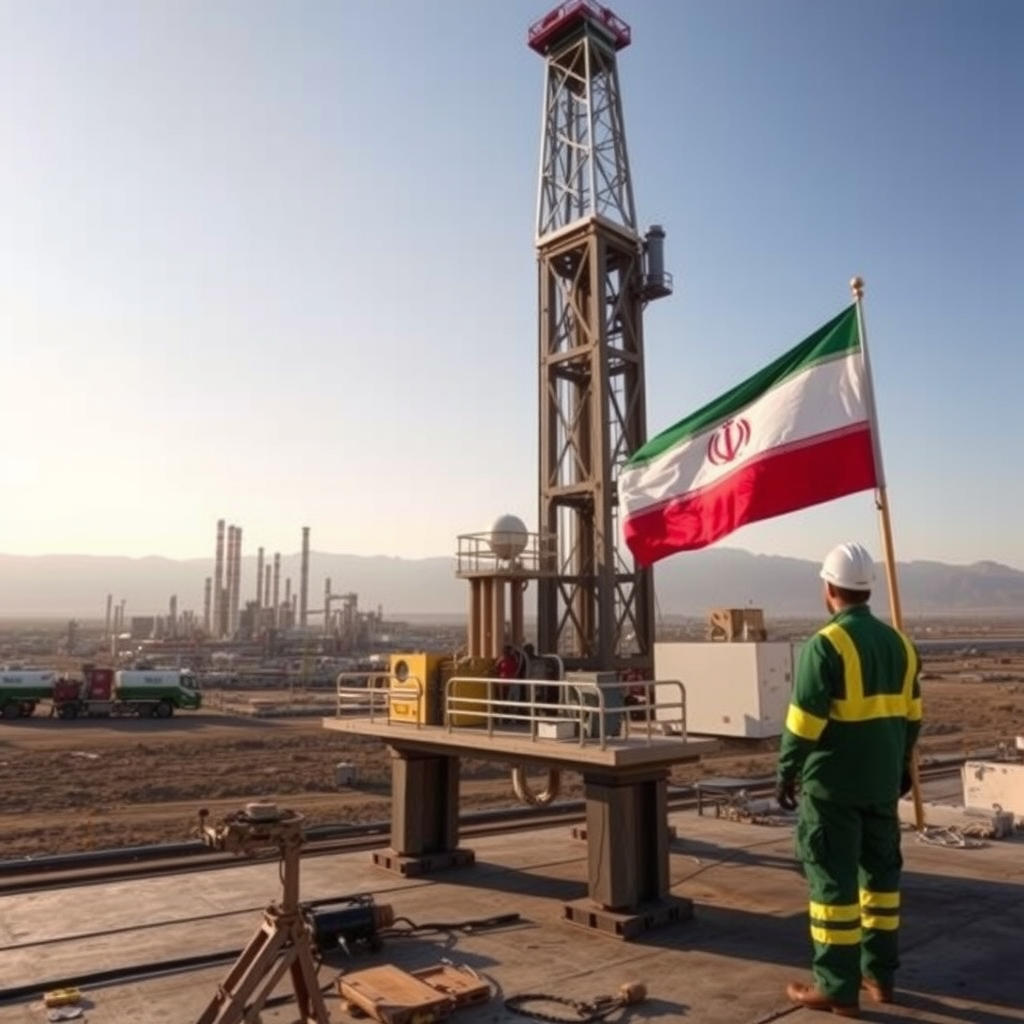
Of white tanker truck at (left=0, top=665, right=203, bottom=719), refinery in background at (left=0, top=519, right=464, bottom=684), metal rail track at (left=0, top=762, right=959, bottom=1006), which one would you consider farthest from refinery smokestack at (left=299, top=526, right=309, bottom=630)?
metal rail track at (left=0, top=762, right=959, bottom=1006)

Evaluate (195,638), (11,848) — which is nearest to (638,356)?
(11,848)

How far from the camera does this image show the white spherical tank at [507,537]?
1459cm

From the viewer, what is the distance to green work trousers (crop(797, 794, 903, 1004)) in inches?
293

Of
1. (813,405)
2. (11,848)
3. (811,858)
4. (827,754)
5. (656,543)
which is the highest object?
(813,405)

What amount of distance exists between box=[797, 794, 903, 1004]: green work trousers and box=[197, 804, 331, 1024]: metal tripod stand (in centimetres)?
410

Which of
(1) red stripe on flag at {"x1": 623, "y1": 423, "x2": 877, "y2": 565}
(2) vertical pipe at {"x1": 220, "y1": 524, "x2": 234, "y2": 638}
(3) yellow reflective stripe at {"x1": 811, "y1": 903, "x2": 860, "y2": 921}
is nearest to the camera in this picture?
(3) yellow reflective stripe at {"x1": 811, "y1": 903, "x2": 860, "y2": 921}

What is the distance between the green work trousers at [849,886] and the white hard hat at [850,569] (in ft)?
6.20

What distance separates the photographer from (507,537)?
14.6 metres

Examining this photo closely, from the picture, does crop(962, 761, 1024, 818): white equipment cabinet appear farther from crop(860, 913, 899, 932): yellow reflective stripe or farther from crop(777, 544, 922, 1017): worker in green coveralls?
crop(777, 544, 922, 1017): worker in green coveralls

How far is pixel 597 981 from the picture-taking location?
28.9ft

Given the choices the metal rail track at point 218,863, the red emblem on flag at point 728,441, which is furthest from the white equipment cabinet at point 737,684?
the red emblem on flag at point 728,441

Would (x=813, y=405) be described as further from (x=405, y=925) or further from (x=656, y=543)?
(x=405, y=925)

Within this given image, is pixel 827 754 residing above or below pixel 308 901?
above

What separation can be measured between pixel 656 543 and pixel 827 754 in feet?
14.5
